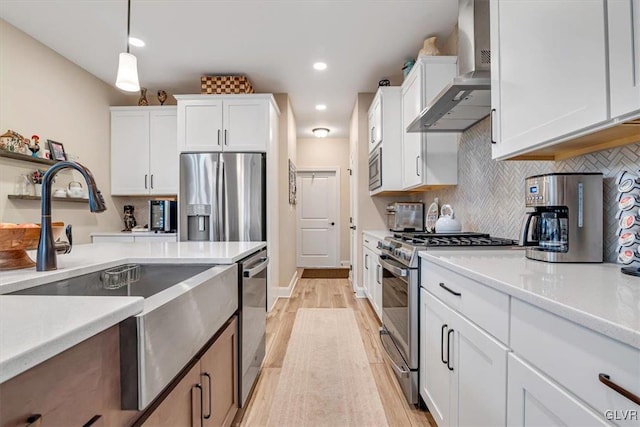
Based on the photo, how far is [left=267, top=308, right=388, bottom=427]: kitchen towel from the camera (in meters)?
1.74

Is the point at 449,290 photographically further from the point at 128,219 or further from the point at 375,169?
the point at 128,219

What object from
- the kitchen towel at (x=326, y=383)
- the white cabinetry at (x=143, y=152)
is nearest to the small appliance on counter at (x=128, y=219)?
the white cabinetry at (x=143, y=152)

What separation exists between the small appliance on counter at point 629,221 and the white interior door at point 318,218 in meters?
5.48

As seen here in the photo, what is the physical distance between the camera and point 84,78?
3.60 m

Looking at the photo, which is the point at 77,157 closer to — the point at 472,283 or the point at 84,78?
the point at 84,78

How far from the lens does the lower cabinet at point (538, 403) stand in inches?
26.5

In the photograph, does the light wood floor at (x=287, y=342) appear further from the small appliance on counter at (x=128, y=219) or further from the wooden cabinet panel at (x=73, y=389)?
the small appliance on counter at (x=128, y=219)

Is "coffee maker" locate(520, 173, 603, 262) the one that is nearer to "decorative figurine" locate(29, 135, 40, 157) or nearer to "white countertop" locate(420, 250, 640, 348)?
"white countertop" locate(420, 250, 640, 348)

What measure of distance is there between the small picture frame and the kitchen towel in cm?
291

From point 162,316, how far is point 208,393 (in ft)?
1.83

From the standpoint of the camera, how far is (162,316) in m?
0.83

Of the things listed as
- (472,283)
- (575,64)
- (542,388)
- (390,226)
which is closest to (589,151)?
(575,64)

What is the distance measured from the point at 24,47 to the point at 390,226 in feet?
13.6

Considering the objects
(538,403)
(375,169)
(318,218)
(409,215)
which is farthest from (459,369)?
(318,218)
